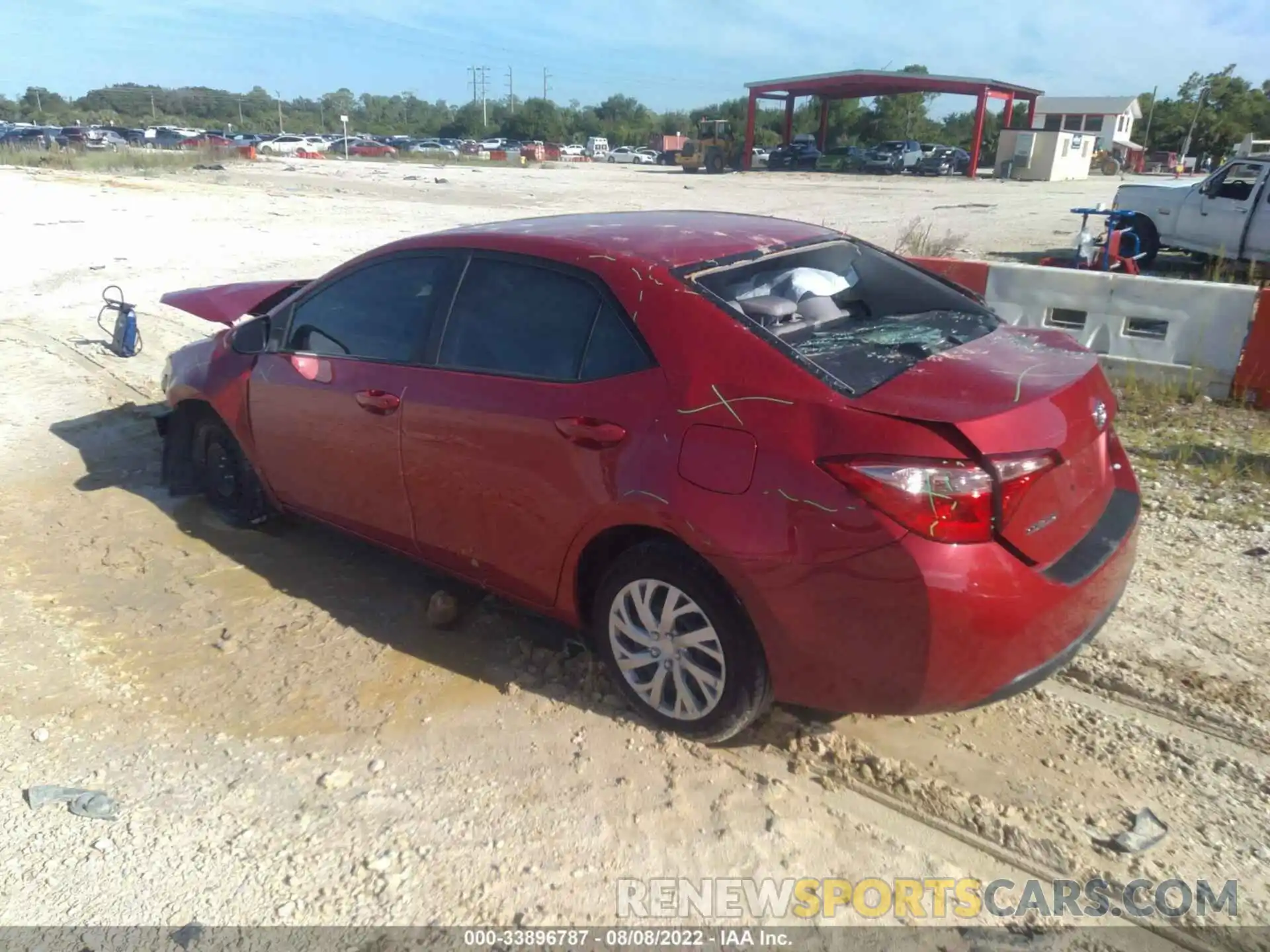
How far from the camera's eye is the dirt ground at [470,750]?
273 cm

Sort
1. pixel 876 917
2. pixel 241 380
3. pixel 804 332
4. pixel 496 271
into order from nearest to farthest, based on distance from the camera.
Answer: pixel 876 917 < pixel 804 332 < pixel 496 271 < pixel 241 380

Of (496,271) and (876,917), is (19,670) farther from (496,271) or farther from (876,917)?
(876,917)

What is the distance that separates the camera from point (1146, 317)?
280 inches

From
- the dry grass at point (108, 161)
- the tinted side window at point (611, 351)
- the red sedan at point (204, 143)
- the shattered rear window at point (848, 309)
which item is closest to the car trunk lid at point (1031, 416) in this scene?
the shattered rear window at point (848, 309)

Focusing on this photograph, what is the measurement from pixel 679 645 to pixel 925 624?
0.85 metres

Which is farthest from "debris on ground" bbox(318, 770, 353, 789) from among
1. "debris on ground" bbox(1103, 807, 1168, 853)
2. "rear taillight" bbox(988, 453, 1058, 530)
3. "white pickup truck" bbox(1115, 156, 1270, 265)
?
"white pickup truck" bbox(1115, 156, 1270, 265)

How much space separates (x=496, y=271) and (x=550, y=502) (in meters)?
0.98

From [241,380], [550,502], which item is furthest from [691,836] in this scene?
[241,380]

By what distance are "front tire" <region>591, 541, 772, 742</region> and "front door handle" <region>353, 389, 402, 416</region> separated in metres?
1.21

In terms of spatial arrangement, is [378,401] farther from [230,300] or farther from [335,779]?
[230,300]

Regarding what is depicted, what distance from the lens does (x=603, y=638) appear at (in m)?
3.36

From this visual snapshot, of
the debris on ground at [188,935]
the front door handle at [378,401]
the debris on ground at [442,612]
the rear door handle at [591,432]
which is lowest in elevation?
the debris on ground at [188,935]

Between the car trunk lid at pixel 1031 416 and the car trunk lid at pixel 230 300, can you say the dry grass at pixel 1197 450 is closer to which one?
the car trunk lid at pixel 1031 416

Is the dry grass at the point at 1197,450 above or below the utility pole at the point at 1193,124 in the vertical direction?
below
